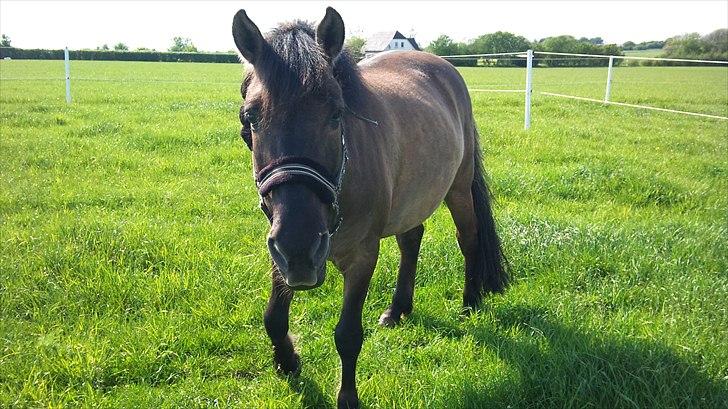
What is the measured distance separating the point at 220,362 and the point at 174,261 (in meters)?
1.35

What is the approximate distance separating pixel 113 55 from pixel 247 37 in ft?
191

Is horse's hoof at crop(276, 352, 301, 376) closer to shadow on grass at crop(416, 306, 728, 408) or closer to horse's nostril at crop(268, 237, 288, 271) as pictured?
shadow on grass at crop(416, 306, 728, 408)

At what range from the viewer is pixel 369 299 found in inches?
156

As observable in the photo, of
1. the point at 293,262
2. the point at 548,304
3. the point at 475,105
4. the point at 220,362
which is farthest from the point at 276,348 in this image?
the point at 475,105

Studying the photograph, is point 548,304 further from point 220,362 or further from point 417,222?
point 220,362

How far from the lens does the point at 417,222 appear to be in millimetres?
3500

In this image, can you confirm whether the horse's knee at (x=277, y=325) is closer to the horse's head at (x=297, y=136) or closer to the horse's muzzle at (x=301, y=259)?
the horse's head at (x=297, y=136)

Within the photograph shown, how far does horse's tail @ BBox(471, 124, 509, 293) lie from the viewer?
396 cm

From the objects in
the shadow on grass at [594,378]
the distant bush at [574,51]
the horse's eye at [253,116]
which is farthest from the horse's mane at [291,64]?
the distant bush at [574,51]

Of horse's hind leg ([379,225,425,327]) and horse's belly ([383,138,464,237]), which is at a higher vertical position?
horse's belly ([383,138,464,237])

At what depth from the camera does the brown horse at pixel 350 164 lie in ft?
6.47

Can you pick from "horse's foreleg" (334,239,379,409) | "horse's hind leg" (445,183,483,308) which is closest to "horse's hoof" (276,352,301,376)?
"horse's foreleg" (334,239,379,409)

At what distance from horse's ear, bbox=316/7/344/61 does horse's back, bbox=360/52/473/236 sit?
677 millimetres

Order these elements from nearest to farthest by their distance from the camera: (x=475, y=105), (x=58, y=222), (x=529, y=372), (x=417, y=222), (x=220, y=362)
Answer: (x=529, y=372), (x=220, y=362), (x=417, y=222), (x=58, y=222), (x=475, y=105)
